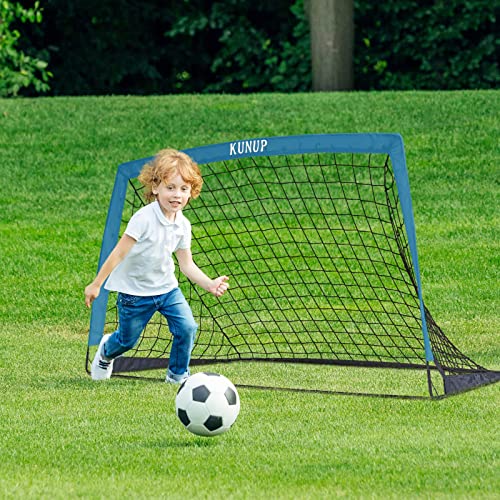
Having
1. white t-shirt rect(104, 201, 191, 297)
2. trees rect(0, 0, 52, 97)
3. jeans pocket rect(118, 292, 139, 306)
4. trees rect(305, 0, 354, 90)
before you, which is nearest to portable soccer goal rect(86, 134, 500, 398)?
white t-shirt rect(104, 201, 191, 297)

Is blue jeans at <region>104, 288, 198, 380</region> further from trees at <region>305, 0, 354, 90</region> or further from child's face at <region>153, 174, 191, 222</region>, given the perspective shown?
trees at <region>305, 0, 354, 90</region>

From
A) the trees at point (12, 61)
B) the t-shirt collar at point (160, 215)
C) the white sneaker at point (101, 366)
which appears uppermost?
the trees at point (12, 61)

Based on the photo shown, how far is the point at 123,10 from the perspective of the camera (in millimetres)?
21391

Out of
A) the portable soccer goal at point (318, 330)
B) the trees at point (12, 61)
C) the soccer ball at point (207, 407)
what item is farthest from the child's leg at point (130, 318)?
the trees at point (12, 61)

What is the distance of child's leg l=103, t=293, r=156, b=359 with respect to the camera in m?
6.72

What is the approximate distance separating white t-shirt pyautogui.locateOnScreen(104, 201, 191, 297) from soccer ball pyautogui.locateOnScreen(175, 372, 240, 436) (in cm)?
118

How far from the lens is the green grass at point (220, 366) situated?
4945mm

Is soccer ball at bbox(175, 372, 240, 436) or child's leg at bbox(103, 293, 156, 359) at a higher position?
child's leg at bbox(103, 293, 156, 359)

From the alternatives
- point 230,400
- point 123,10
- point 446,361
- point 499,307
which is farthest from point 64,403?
point 123,10

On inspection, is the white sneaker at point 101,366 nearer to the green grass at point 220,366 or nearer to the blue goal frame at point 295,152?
the green grass at point 220,366

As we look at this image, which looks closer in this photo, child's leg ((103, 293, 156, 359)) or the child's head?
the child's head

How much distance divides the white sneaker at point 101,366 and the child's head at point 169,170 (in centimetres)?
99

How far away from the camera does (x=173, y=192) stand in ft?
21.3

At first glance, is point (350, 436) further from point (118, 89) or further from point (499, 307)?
point (118, 89)
